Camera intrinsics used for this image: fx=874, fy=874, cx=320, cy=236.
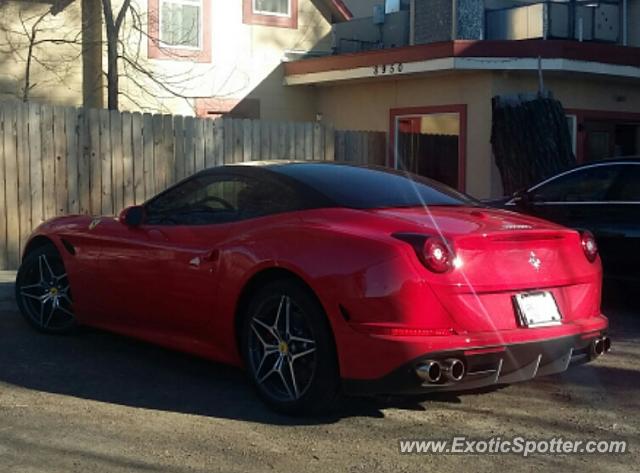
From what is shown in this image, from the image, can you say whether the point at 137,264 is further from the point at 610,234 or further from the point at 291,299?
the point at 610,234

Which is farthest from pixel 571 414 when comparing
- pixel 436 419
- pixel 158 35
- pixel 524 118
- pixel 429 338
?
pixel 158 35

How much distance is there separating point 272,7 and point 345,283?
42.6 ft

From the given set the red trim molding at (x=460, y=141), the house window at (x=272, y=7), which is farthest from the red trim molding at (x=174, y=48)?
the red trim molding at (x=460, y=141)

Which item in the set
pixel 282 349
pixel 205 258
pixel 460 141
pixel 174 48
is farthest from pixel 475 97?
pixel 282 349

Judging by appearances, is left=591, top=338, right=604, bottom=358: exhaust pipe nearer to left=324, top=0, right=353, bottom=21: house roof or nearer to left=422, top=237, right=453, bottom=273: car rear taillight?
left=422, top=237, right=453, bottom=273: car rear taillight

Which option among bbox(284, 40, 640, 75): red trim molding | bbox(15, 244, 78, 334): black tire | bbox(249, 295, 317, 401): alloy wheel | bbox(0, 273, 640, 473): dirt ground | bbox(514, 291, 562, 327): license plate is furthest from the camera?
bbox(284, 40, 640, 75): red trim molding

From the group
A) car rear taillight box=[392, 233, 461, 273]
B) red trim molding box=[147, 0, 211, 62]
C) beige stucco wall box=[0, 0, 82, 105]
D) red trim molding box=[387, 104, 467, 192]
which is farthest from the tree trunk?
car rear taillight box=[392, 233, 461, 273]

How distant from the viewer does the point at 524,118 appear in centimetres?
1313

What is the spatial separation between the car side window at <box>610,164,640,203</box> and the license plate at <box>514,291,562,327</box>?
370cm

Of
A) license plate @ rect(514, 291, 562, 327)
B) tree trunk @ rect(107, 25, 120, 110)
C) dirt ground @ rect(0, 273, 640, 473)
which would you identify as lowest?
dirt ground @ rect(0, 273, 640, 473)

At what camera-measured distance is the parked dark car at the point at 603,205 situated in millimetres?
8133

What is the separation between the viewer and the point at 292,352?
503cm

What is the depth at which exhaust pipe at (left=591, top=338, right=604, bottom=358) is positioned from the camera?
5.10 metres

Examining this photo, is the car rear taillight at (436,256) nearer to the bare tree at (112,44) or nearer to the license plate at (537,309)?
the license plate at (537,309)
